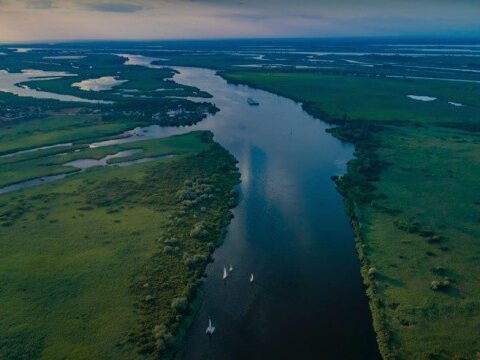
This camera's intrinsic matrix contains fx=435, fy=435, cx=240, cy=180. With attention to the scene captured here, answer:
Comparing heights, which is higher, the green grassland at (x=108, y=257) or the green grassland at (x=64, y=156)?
the green grassland at (x=108, y=257)

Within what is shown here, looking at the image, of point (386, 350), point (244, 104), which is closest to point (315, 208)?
point (386, 350)

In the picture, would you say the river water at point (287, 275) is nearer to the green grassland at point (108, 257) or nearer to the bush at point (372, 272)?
the bush at point (372, 272)

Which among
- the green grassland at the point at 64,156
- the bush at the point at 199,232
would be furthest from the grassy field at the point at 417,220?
the green grassland at the point at 64,156

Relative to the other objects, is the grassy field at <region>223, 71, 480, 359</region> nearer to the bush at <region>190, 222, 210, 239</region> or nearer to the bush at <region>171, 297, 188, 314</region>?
the bush at <region>171, 297, 188, 314</region>

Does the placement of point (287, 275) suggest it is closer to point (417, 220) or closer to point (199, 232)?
point (199, 232)

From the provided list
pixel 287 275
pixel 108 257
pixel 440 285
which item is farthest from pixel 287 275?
pixel 108 257

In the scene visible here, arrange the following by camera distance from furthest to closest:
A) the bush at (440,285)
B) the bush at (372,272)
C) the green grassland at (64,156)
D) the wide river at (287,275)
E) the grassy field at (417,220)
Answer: the green grassland at (64,156)
the bush at (372,272)
the bush at (440,285)
the grassy field at (417,220)
the wide river at (287,275)
